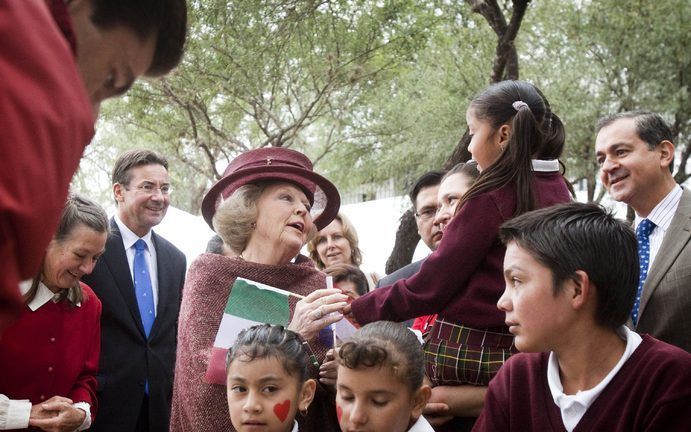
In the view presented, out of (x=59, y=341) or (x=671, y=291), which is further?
(x=59, y=341)

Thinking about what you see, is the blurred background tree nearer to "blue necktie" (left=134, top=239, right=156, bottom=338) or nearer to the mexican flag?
"blue necktie" (left=134, top=239, right=156, bottom=338)

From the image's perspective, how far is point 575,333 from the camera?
8.25 ft

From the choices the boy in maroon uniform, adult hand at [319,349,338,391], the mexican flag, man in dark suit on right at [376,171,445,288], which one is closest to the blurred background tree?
man in dark suit on right at [376,171,445,288]

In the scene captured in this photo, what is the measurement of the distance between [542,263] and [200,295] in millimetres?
1741

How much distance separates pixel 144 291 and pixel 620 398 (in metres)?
3.55

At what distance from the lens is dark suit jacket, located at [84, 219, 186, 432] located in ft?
15.4

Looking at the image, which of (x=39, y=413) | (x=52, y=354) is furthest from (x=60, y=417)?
(x=52, y=354)

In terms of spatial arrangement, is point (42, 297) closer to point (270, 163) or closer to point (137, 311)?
point (137, 311)

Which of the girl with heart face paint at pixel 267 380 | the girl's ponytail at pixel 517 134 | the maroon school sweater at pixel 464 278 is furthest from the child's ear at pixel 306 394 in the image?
the girl's ponytail at pixel 517 134

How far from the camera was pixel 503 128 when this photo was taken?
10.8 feet

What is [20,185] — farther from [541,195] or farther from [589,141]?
[589,141]

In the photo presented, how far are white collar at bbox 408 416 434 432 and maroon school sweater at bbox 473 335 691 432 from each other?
1.43 ft

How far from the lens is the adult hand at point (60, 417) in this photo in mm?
3662

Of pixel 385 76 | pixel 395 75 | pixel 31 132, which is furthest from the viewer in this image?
pixel 395 75
